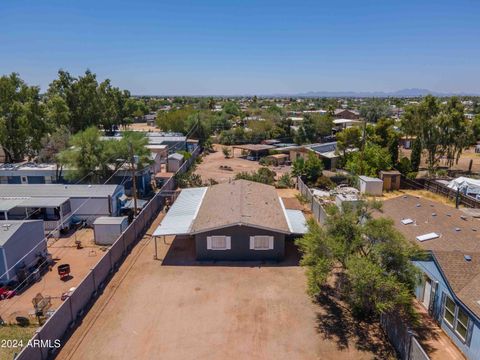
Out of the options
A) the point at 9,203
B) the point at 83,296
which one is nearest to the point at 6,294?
the point at 83,296

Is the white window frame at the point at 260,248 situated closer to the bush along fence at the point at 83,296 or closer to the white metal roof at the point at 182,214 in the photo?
the white metal roof at the point at 182,214

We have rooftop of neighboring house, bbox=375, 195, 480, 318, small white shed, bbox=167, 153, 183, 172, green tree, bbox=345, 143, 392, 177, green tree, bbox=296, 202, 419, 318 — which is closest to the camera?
green tree, bbox=296, 202, 419, 318

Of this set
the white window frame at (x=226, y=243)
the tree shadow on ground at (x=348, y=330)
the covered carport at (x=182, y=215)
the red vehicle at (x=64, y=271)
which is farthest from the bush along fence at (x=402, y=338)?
the red vehicle at (x=64, y=271)

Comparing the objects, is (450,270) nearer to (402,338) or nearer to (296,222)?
(402,338)

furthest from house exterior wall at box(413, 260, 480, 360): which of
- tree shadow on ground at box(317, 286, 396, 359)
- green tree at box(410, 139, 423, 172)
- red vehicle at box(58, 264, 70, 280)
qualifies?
green tree at box(410, 139, 423, 172)

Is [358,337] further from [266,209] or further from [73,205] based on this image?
[73,205]

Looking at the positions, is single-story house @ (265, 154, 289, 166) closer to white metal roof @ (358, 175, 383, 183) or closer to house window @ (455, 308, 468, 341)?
white metal roof @ (358, 175, 383, 183)
